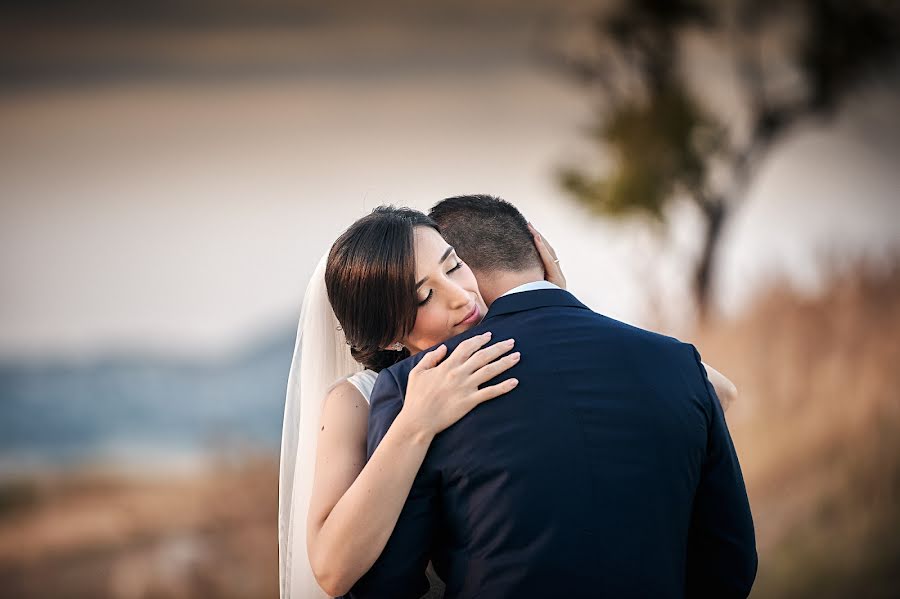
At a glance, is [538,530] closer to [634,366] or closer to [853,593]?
[634,366]

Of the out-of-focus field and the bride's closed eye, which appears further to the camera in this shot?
the out-of-focus field

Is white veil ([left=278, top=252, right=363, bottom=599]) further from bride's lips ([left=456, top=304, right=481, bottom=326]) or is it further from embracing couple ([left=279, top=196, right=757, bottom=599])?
bride's lips ([left=456, top=304, right=481, bottom=326])

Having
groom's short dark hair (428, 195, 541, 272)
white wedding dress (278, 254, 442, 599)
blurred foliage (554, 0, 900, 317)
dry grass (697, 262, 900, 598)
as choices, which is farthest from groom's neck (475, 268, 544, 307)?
blurred foliage (554, 0, 900, 317)

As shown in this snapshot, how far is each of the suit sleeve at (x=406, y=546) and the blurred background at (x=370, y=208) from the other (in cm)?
483

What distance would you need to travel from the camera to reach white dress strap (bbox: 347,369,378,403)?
253 centimetres

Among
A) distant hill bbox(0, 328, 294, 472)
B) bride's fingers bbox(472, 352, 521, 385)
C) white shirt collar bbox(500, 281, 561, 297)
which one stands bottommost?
distant hill bbox(0, 328, 294, 472)

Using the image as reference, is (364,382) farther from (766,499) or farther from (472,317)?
(766,499)

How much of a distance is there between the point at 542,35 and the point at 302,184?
208 centimetres

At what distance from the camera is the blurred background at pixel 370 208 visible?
7020 mm

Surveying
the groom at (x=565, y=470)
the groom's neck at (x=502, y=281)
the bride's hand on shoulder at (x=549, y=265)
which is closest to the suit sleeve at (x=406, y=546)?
the groom at (x=565, y=470)

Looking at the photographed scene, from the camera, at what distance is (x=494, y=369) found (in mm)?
2145

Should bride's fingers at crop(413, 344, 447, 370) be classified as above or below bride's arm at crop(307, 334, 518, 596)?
above

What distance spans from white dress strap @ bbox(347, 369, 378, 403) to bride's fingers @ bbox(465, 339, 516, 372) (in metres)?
0.41

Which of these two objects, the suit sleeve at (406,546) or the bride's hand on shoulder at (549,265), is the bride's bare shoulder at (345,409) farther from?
the bride's hand on shoulder at (549,265)
